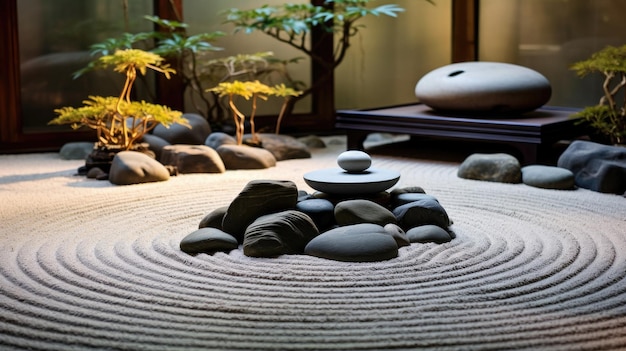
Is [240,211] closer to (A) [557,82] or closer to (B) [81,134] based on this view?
(B) [81,134]

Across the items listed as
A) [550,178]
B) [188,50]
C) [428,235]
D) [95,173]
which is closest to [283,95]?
[188,50]

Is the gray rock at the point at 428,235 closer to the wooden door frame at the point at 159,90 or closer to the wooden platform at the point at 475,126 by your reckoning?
the wooden platform at the point at 475,126

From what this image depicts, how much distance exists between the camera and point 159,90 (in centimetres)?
636

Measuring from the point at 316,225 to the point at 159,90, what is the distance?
313 centimetres

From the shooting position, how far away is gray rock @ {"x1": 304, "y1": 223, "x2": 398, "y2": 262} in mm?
3217

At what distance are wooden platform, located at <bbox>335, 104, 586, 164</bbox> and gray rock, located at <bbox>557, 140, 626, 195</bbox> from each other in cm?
27

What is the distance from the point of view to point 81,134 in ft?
20.4

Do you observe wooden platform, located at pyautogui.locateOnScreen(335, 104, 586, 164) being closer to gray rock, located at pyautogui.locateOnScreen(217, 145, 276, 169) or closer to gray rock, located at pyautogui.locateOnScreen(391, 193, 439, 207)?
gray rock, located at pyautogui.locateOnScreen(217, 145, 276, 169)

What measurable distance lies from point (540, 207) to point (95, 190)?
90.4 inches

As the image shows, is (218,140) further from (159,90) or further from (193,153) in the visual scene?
(159,90)

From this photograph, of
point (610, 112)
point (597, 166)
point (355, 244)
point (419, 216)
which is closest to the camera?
point (355, 244)

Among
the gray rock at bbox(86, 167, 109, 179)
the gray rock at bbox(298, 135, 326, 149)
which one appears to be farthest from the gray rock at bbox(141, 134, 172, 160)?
the gray rock at bbox(298, 135, 326, 149)

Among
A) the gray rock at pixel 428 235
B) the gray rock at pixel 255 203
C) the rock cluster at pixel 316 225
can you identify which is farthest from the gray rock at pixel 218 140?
the gray rock at pixel 428 235

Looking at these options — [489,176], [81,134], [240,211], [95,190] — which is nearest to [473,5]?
[489,176]
